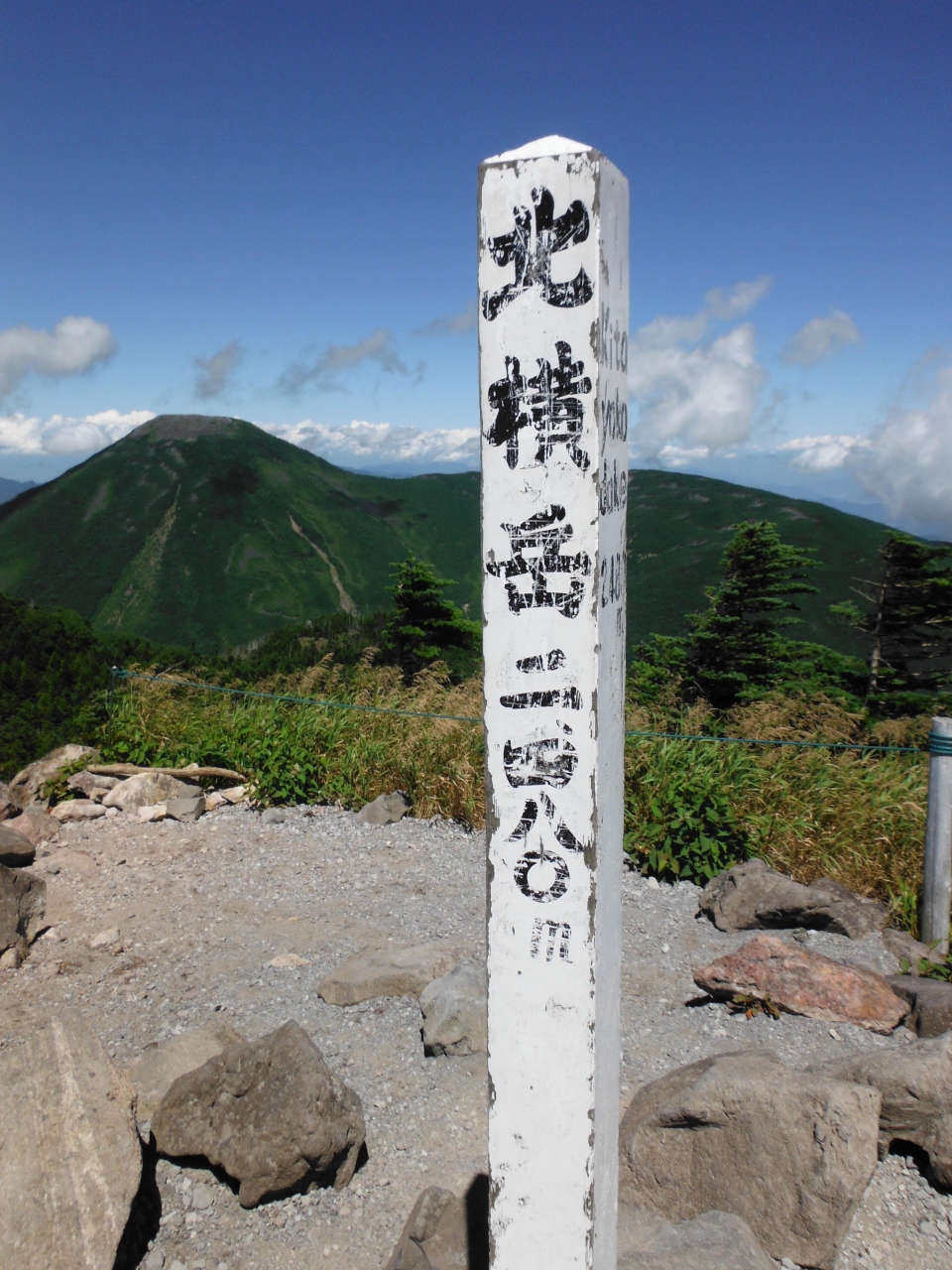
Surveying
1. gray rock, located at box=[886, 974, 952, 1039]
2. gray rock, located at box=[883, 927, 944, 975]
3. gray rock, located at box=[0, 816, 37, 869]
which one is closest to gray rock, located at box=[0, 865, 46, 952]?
gray rock, located at box=[0, 816, 37, 869]

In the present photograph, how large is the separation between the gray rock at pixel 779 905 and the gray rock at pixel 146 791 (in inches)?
167

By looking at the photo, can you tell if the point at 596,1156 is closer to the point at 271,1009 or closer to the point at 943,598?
the point at 271,1009

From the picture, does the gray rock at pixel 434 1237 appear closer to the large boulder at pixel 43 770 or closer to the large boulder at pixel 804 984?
the large boulder at pixel 804 984

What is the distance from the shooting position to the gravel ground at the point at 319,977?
2764 millimetres

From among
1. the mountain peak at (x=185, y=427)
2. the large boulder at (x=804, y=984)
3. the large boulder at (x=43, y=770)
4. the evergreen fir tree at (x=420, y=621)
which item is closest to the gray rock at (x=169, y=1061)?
the large boulder at (x=804, y=984)

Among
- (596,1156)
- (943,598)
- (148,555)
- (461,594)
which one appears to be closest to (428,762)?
(596,1156)

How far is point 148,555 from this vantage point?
47375mm

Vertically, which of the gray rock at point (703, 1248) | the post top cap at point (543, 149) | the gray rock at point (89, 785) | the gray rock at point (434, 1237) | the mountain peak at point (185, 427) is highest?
the mountain peak at point (185, 427)

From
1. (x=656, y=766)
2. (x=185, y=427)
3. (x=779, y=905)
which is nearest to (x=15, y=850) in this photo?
(x=656, y=766)

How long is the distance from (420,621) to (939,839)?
31.6ft

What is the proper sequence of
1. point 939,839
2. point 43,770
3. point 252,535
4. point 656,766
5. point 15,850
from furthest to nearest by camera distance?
point 252,535 → point 43,770 → point 656,766 → point 15,850 → point 939,839

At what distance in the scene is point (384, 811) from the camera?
21.1 feet

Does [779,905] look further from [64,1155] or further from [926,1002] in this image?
[64,1155]

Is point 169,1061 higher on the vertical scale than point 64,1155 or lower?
lower
